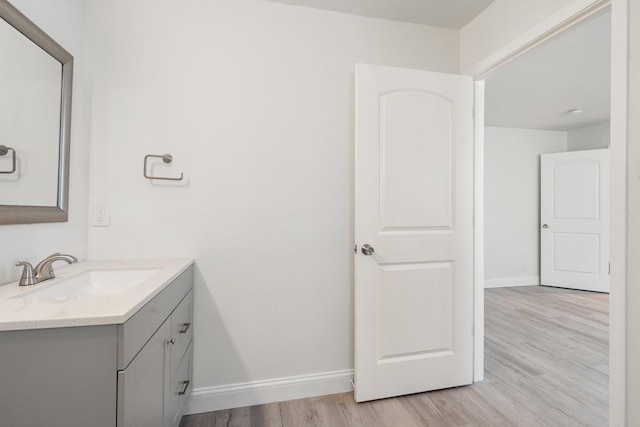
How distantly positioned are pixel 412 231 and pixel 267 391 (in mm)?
1313

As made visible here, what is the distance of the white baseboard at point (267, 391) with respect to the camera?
1.70 m

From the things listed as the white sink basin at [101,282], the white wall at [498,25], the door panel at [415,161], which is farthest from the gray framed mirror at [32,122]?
the white wall at [498,25]

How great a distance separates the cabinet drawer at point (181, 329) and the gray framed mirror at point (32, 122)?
27.8 inches

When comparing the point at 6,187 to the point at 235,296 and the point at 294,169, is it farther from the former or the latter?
the point at 294,169

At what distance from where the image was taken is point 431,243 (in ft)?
6.13

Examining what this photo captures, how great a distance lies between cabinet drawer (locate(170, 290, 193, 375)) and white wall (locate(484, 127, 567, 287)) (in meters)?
4.37

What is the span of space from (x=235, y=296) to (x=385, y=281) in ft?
2.98

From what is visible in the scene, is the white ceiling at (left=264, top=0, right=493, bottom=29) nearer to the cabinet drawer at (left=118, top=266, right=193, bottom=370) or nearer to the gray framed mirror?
the gray framed mirror

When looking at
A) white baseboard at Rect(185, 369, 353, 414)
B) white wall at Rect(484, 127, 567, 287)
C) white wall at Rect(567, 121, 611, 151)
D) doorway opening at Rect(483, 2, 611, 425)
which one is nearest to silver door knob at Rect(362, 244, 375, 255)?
white baseboard at Rect(185, 369, 353, 414)

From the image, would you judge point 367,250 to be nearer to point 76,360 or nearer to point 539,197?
point 76,360

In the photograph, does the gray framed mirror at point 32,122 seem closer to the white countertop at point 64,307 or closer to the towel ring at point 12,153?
the towel ring at point 12,153

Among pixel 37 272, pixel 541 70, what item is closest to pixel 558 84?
pixel 541 70

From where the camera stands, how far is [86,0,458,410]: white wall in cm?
164

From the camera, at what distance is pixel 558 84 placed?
10.3 feet
